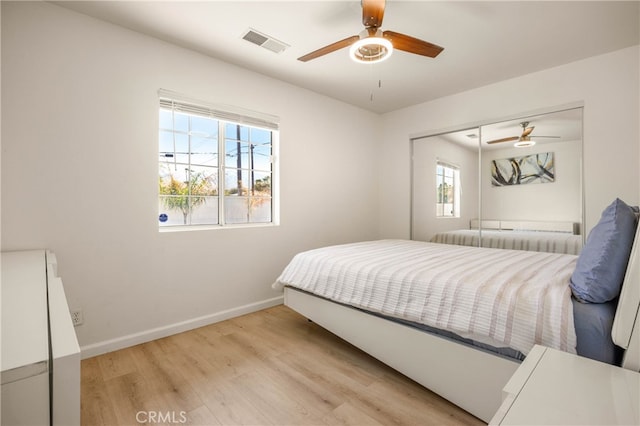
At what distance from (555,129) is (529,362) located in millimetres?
3125

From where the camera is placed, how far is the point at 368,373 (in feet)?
6.38

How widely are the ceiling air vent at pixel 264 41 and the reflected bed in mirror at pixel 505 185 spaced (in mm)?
2437

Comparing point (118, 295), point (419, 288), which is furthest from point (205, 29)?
point (419, 288)

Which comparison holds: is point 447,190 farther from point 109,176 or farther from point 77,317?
point 77,317

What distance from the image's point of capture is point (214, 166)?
3.00m

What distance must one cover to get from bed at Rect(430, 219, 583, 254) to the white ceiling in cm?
168

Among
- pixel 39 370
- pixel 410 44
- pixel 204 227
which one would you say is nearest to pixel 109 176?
pixel 204 227

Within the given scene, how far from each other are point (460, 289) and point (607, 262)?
61cm

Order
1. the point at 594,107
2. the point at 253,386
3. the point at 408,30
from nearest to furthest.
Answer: the point at 253,386
the point at 408,30
the point at 594,107

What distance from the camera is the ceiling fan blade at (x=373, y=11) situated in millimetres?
1823

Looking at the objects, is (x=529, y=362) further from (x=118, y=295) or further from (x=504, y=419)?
(x=118, y=295)

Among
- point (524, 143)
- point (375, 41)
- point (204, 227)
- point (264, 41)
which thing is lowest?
point (204, 227)

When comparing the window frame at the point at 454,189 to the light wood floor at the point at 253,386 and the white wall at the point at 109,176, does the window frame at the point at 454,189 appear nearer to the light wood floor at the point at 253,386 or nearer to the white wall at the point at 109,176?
the white wall at the point at 109,176

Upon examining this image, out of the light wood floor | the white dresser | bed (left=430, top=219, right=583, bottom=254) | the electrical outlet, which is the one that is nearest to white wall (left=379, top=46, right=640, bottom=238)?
bed (left=430, top=219, right=583, bottom=254)
